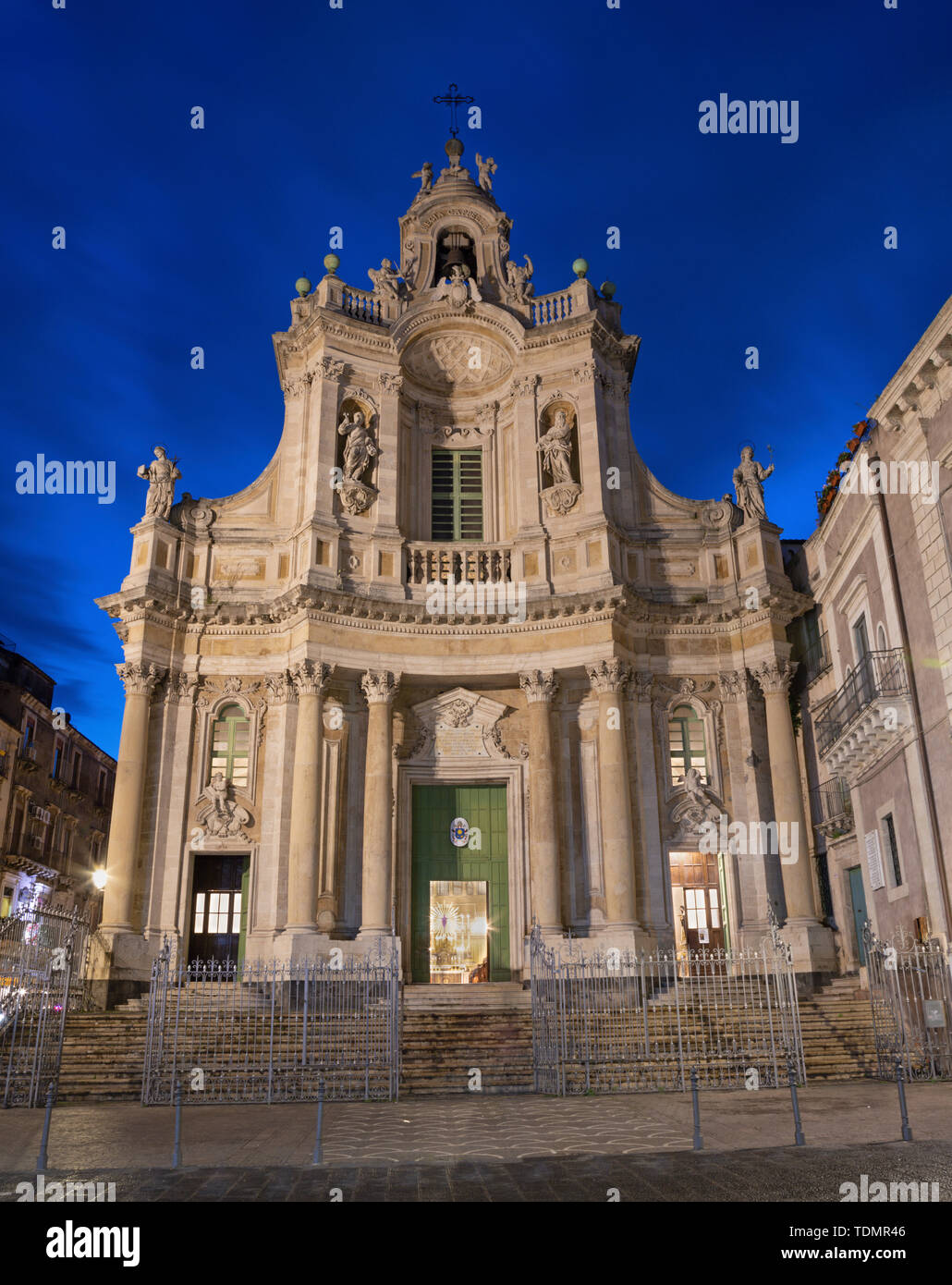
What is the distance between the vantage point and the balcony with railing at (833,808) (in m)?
23.3

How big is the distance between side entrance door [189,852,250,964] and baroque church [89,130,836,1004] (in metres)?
0.06

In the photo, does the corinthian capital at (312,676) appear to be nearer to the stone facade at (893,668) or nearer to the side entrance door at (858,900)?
the stone facade at (893,668)

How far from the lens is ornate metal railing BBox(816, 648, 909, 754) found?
1939cm

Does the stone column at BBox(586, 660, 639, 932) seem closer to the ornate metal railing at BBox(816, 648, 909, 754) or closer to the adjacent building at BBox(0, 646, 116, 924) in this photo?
the ornate metal railing at BBox(816, 648, 909, 754)

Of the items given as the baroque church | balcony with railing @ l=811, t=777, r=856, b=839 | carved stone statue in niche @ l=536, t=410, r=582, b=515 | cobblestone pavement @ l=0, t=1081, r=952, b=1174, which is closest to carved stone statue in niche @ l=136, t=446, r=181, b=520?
the baroque church

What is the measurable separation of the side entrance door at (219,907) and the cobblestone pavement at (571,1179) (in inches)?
605

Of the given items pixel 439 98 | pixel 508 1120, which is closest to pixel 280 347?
pixel 439 98

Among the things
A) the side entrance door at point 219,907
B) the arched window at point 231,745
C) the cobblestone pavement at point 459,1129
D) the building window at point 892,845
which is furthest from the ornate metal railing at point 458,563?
the cobblestone pavement at point 459,1129

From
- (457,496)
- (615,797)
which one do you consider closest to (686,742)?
(615,797)

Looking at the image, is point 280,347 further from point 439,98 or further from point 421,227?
point 439,98

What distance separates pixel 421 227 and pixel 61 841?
1296 inches

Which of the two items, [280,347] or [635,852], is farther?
[280,347]
